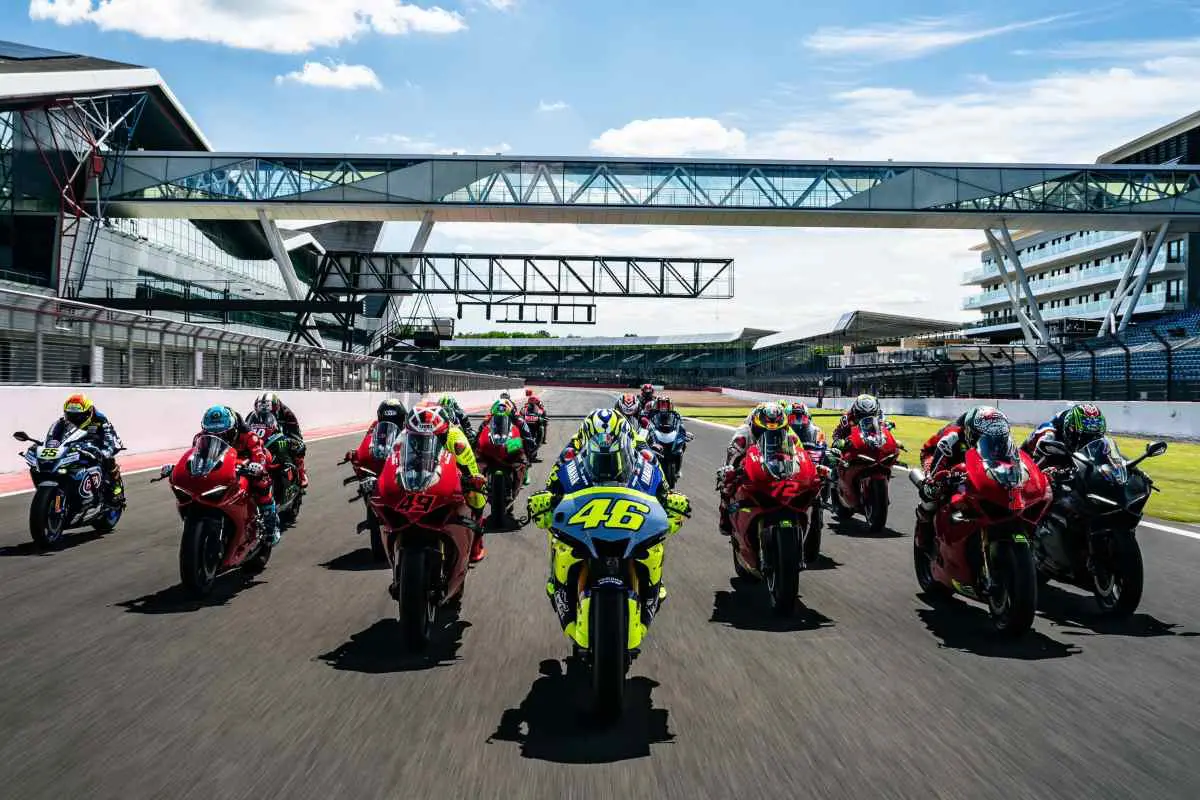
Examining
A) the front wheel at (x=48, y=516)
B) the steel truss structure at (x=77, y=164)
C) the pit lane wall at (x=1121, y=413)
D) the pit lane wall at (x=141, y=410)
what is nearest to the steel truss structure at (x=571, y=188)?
the steel truss structure at (x=77, y=164)

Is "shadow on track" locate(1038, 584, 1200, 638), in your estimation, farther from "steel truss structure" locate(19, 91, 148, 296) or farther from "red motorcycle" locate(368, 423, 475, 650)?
"steel truss structure" locate(19, 91, 148, 296)

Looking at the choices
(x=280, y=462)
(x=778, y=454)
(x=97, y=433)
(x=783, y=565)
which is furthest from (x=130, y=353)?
(x=783, y=565)

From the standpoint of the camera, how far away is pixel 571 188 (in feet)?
→ 153

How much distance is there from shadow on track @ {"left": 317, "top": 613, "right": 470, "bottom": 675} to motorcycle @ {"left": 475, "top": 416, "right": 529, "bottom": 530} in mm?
5131

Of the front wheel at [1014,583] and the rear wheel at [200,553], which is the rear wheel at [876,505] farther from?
the rear wheel at [200,553]

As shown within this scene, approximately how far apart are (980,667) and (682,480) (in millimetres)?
11672

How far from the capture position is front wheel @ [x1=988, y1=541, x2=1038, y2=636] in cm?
609

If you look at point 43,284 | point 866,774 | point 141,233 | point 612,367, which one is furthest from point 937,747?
point 612,367

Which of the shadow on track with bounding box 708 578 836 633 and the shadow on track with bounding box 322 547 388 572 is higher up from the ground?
the shadow on track with bounding box 708 578 836 633

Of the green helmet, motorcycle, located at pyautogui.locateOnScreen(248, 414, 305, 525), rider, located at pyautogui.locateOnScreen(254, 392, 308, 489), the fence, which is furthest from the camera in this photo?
the fence

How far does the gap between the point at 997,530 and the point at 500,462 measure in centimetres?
682

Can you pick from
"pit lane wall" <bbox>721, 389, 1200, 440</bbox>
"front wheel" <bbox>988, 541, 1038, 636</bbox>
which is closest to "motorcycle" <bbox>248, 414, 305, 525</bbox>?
"front wheel" <bbox>988, 541, 1038, 636</bbox>

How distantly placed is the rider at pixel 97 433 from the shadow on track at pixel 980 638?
25.6ft

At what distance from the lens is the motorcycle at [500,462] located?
11.8 m
